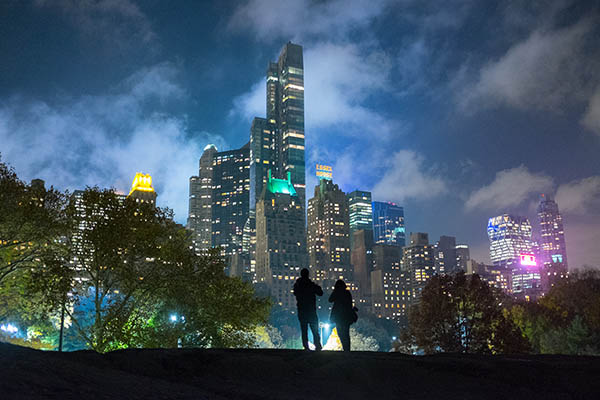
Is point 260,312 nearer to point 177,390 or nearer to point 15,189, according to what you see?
point 15,189

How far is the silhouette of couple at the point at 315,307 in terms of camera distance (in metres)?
15.2

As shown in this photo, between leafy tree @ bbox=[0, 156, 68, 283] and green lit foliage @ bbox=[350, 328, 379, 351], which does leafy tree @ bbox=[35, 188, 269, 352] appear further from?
green lit foliage @ bbox=[350, 328, 379, 351]

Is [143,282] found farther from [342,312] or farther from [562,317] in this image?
[562,317]

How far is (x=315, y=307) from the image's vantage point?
15781 mm

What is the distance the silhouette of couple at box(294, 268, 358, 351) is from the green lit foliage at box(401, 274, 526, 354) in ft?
88.6

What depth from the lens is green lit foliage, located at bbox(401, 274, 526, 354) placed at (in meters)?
39.3

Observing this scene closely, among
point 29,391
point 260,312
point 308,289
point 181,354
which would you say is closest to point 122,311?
point 260,312

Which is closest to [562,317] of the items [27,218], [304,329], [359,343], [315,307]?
[359,343]

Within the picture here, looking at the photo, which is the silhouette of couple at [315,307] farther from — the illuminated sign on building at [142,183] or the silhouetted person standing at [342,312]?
the illuminated sign on building at [142,183]

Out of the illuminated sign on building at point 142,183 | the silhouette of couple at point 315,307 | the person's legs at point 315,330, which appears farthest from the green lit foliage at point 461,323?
the illuminated sign on building at point 142,183

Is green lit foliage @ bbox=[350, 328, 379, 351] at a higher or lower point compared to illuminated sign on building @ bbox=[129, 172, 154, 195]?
lower

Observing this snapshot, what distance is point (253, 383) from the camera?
29.9 feet

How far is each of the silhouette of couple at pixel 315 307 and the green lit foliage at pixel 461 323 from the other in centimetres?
2700

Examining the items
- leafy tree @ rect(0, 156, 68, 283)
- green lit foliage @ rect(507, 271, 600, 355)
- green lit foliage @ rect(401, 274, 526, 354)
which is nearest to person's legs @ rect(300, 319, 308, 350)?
leafy tree @ rect(0, 156, 68, 283)
